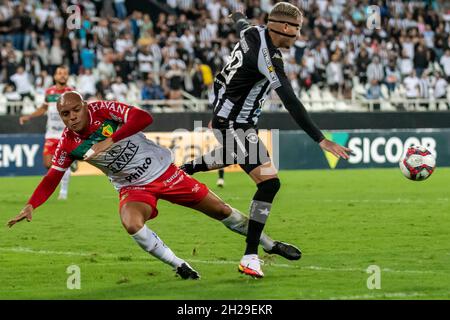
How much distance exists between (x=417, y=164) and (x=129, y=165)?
164 inches

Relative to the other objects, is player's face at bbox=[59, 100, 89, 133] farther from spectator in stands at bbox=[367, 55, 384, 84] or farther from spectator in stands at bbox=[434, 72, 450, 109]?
spectator in stands at bbox=[434, 72, 450, 109]

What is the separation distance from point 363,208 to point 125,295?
29.9 ft

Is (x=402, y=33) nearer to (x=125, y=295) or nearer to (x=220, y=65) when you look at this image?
(x=220, y=65)

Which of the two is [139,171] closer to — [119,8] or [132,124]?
[132,124]

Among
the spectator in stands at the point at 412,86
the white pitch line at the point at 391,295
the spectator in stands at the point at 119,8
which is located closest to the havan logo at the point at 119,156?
the white pitch line at the point at 391,295

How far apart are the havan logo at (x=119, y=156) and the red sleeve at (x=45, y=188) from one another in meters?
0.48

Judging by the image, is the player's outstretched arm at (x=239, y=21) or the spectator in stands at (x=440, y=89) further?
the spectator in stands at (x=440, y=89)

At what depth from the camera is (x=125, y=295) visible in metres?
8.98

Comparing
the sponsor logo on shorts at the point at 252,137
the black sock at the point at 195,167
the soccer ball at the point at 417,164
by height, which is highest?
the sponsor logo on shorts at the point at 252,137

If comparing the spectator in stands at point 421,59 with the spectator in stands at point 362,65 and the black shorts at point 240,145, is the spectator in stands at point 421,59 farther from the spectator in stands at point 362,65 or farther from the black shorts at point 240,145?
the black shorts at point 240,145

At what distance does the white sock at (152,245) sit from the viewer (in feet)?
31.0

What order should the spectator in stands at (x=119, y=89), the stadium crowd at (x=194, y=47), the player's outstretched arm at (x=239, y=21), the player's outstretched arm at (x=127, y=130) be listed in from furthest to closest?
the stadium crowd at (x=194, y=47), the spectator in stands at (x=119, y=89), the player's outstretched arm at (x=239, y=21), the player's outstretched arm at (x=127, y=130)

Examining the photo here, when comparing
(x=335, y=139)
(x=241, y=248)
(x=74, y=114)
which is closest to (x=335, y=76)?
(x=335, y=139)

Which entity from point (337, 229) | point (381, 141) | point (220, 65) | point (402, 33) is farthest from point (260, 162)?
point (402, 33)
